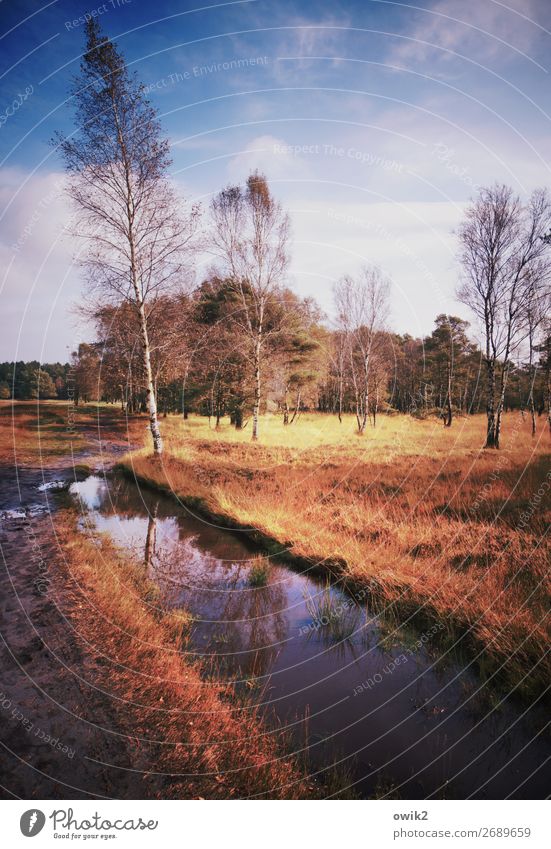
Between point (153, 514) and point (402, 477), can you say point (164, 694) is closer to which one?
point (153, 514)

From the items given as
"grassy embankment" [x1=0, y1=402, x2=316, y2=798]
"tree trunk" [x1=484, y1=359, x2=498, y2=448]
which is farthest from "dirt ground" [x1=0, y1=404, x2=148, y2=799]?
"tree trunk" [x1=484, y1=359, x2=498, y2=448]

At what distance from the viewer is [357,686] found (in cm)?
446

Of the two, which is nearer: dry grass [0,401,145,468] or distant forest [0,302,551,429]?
dry grass [0,401,145,468]

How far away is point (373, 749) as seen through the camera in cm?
356

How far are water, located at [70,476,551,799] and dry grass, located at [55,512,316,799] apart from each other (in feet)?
1.11

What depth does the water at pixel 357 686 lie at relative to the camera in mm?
3300

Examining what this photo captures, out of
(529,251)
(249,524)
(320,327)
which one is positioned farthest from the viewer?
(320,327)

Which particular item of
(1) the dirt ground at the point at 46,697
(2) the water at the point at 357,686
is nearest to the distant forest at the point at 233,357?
(1) the dirt ground at the point at 46,697

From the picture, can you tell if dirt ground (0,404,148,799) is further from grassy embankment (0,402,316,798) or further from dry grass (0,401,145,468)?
dry grass (0,401,145,468)

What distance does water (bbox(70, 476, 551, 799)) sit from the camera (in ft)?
10.8

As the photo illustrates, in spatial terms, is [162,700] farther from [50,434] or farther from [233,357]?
[50,434]

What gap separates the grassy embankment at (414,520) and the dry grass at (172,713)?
3.16 meters
